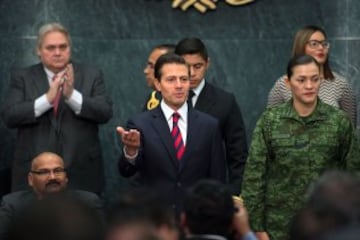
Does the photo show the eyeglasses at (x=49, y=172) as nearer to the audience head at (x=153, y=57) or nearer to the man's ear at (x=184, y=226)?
the audience head at (x=153, y=57)

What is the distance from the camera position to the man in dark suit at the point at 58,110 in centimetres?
885

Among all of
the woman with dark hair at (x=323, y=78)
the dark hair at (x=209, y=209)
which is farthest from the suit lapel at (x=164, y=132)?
the dark hair at (x=209, y=209)

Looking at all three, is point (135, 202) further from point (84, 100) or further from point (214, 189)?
point (84, 100)

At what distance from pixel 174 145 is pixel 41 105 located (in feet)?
3.75

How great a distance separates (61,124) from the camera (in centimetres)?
897

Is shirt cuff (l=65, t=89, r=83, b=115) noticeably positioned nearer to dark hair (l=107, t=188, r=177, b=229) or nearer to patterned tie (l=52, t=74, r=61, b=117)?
patterned tie (l=52, t=74, r=61, b=117)

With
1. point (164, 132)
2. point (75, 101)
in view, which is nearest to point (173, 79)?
point (164, 132)

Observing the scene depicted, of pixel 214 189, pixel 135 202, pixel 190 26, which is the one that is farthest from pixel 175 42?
pixel 135 202

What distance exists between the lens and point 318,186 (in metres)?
4.34

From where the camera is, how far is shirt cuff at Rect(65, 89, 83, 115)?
880 centimetres

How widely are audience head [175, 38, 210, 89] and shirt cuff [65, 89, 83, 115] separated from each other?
0.80 meters

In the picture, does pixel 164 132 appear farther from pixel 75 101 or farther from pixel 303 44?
pixel 303 44

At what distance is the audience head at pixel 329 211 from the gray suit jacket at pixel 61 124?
472 centimetres

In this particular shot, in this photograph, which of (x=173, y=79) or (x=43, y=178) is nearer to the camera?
(x=173, y=79)
